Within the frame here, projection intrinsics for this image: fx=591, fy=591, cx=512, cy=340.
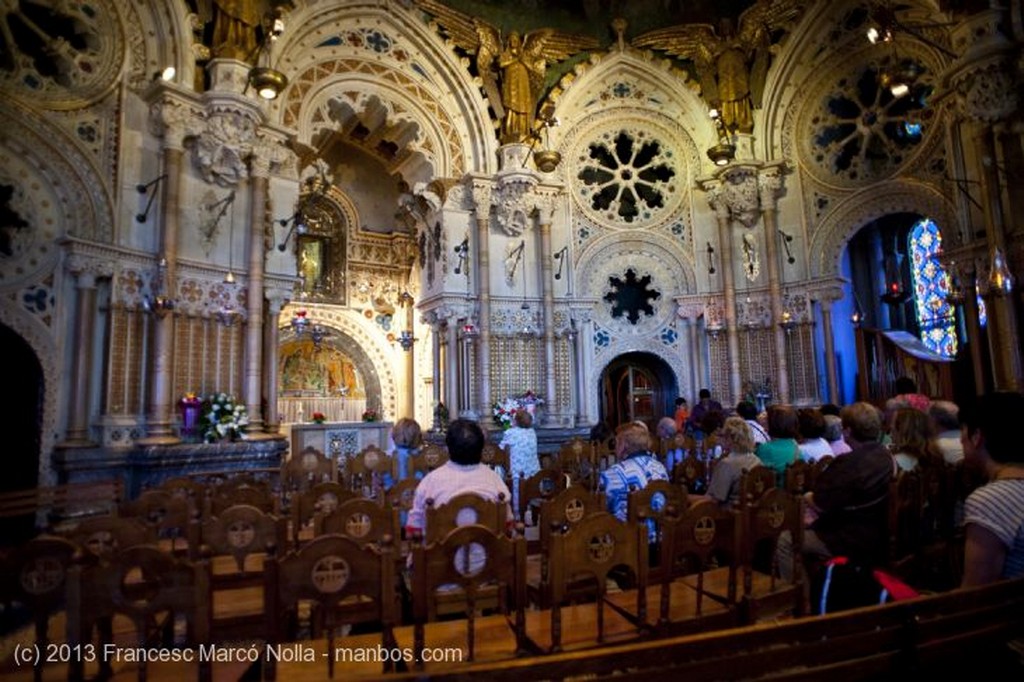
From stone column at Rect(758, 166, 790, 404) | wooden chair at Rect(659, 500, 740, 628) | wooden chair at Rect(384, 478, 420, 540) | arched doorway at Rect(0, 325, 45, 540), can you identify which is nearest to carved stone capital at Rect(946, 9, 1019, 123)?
stone column at Rect(758, 166, 790, 404)

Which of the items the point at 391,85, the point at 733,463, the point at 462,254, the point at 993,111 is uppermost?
the point at 391,85

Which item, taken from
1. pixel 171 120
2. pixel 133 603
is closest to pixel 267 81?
pixel 171 120

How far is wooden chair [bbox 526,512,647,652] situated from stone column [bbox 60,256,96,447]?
28.4 feet

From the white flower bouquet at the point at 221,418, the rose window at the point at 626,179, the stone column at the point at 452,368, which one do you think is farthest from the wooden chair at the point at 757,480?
the rose window at the point at 626,179

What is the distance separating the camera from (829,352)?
14.4 meters

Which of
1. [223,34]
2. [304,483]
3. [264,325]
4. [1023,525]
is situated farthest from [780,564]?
[223,34]

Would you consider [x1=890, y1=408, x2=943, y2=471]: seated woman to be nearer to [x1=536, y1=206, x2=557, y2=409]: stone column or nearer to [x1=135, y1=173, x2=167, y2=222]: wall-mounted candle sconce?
[x1=536, y1=206, x2=557, y2=409]: stone column

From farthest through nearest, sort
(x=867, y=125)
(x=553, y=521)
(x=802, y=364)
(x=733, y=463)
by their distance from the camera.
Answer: (x=802, y=364) < (x=867, y=125) < (x=733, y=463) < (x=553, y=521)

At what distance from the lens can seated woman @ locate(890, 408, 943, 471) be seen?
4.60 meters

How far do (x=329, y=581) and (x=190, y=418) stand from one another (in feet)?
28.0

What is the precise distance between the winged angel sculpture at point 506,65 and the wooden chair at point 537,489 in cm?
1027

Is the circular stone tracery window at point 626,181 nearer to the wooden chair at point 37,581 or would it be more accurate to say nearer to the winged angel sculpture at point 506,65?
the winged angel sculpture at point 506,65

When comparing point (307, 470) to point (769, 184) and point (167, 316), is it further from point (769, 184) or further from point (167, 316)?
point (769, 184)

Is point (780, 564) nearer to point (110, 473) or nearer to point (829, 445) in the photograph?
point (829, 445)
